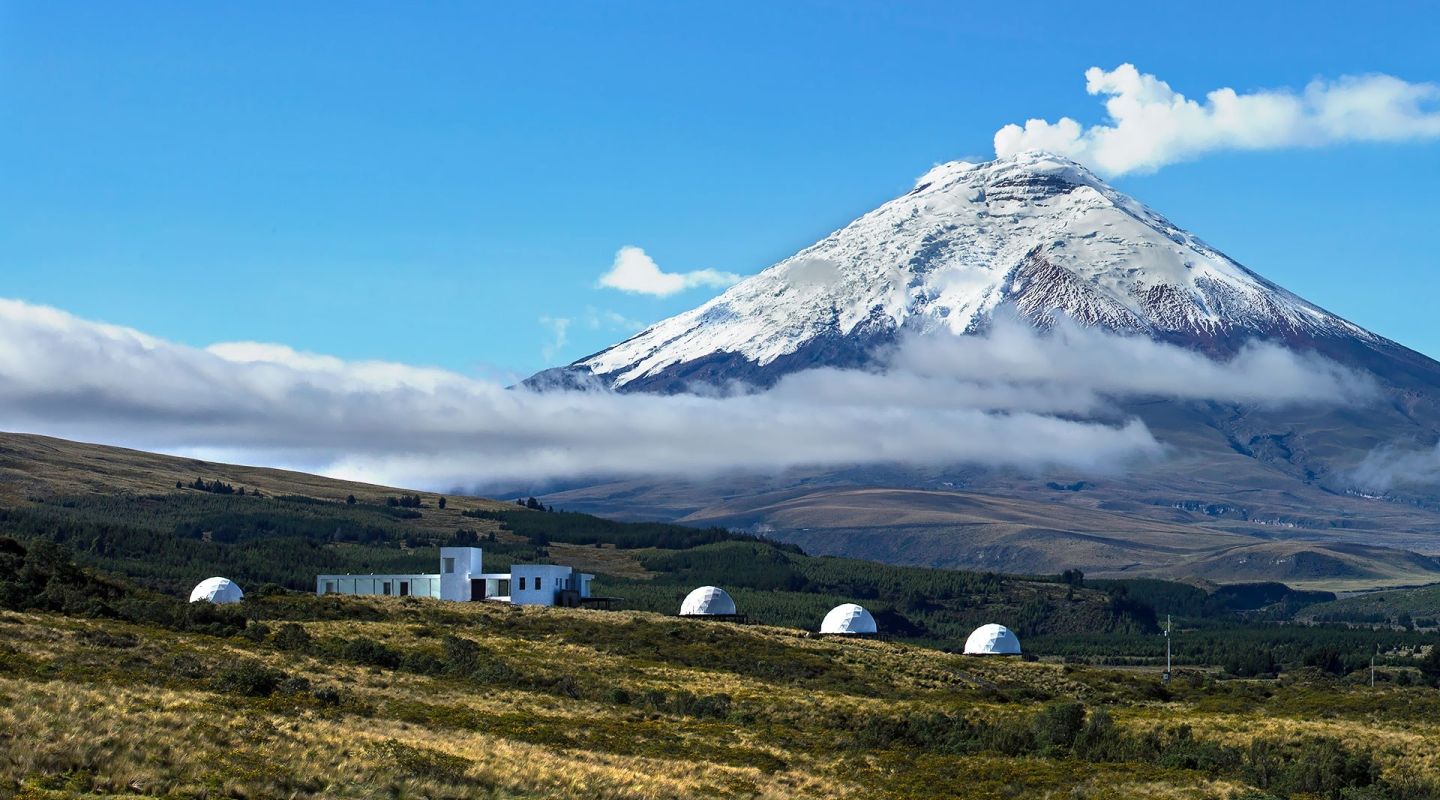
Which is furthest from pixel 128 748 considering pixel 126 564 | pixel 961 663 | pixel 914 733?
pixel 126 564

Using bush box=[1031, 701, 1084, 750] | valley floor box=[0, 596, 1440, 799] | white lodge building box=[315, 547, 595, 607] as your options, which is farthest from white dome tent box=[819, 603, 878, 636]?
bush box=[1031, 701, 1084, 750]

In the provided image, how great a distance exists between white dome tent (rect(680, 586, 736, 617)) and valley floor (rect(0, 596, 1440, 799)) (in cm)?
3565

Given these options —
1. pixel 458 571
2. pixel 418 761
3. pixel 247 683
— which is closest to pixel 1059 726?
pixel 247 683

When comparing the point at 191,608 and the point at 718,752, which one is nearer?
the point at 718,752

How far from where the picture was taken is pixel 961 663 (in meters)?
105

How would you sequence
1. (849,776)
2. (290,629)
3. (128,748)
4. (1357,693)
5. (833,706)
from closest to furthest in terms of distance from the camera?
1. (128,748)
2. (849,776)
3. (833,706)
4. (290,629)
5. (1357,693)

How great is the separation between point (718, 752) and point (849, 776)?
14.0ft

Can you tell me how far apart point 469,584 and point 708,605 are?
19960 millimetres

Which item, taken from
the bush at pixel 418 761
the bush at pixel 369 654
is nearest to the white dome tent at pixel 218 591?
the bush at pixel 369 654

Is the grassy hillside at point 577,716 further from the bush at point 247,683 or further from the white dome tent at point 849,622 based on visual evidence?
the white dome tent at point 849,622

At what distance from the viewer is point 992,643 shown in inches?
5079

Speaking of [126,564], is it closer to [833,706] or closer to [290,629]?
[290,629]

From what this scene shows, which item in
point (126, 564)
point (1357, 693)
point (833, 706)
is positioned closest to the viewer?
point (833, 706)

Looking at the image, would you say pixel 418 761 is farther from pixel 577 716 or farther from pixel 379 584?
pixel 379 584
